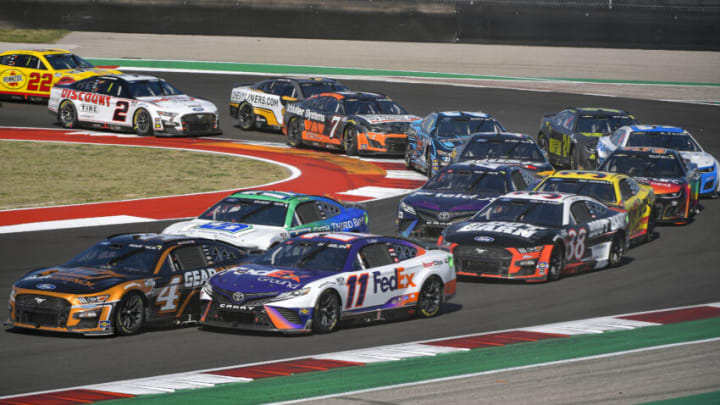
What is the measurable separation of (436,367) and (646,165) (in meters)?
13.0

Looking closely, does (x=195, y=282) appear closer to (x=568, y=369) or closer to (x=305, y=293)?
(x=305, y=293)

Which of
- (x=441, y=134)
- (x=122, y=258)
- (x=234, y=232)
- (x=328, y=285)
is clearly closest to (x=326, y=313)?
(x=328, y=285)

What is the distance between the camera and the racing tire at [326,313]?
42.9 feet

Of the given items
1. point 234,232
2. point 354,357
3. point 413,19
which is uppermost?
point 413,19

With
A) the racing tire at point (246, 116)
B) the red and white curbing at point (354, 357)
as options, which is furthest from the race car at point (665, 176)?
the racing tire at point (246, 116)

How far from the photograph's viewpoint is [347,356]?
12.0m

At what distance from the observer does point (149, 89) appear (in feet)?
103

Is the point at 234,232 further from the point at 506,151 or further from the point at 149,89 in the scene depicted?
the point at 149,89

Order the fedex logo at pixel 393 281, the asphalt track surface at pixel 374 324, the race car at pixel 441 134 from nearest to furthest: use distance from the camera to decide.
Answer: the asphalt track surface at pixel 374 324 < the fedex logo at pixel 393 281 < the race car at pixel 441 134

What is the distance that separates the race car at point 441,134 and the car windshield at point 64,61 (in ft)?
40.5

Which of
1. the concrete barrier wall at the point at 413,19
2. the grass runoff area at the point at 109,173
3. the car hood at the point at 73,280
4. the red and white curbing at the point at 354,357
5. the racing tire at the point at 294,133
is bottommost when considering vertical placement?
the grass runoff area at the point at 109,173

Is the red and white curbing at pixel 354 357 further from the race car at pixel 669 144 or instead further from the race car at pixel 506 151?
the race car at pixel 669 144

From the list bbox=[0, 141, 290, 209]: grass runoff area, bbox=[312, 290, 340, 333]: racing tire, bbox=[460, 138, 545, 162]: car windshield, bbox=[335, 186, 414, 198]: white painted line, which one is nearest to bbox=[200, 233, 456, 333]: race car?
bbox=[312, 290, 340, 333]: racing tire

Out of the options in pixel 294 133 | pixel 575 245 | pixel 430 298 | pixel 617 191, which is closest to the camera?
pixel 430 298
